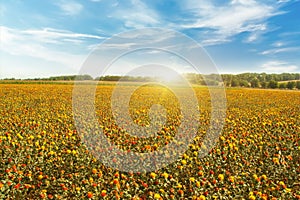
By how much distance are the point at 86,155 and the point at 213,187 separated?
2422 mm

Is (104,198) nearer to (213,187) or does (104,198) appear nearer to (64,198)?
(64,198)

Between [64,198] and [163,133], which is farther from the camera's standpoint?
[163,133]

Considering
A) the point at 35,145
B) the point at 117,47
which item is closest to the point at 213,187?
the point at 35,145

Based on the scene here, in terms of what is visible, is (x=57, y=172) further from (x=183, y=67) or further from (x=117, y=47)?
(x=183, y=67)

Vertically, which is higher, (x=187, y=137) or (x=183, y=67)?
(x=183, y=67)

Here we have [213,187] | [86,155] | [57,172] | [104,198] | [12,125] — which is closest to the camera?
[104,198]

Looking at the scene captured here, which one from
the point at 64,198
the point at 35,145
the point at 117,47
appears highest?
the point at 117,47

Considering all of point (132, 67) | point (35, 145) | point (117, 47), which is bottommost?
point (35, 145)

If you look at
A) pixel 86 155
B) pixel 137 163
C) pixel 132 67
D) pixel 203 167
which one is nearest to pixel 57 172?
pixel 86 155

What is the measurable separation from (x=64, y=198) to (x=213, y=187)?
209 centimetres

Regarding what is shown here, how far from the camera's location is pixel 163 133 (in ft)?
22.3

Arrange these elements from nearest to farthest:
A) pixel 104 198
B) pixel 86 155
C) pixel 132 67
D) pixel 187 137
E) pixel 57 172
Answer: pixel 104 198 → pixel 57 172 → pixel 86 155 → pixel 187 137 → pixel 132 67

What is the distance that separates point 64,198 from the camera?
3967 millimetres

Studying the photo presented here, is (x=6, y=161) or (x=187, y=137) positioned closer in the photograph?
(x=6, y=161)
